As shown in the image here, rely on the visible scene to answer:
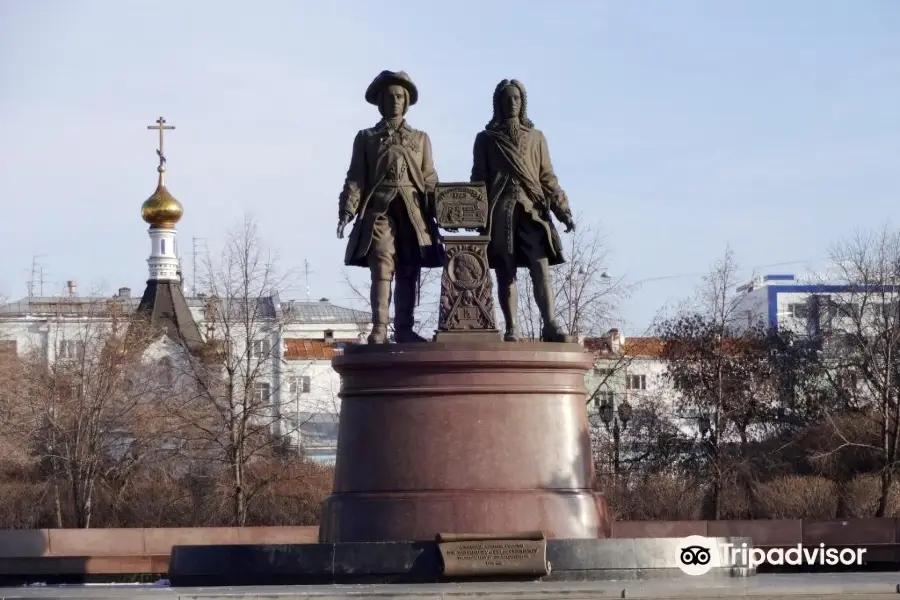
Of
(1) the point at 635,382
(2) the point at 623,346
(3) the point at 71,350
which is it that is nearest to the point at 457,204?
(2) the point at 623,346

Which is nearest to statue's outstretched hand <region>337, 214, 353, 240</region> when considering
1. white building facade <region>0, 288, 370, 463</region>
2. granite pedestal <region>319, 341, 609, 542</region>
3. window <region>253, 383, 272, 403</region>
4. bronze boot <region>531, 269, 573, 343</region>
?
granite pedestal <region>319, 341, 609, 542</region>

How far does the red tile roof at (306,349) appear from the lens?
65.1m

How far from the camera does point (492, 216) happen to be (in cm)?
1427

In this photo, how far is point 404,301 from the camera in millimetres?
14781

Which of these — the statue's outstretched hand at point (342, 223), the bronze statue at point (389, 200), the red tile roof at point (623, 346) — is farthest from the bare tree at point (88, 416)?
the bronze statue at point (389, 200)

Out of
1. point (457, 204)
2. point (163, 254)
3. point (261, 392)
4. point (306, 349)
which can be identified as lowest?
point (261, 392)

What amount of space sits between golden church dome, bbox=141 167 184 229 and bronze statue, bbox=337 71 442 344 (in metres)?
56.2

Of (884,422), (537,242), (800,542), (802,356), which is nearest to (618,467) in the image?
(884,422)

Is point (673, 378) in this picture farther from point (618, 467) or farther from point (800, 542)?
point (800, 542)

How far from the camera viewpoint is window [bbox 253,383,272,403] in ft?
120

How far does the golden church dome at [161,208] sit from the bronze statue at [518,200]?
5653 centimetres

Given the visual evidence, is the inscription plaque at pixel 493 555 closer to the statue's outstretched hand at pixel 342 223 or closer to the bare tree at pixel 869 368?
the statue's outstretched hand at pixel 342 223

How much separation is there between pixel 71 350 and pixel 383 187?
30.2 metres

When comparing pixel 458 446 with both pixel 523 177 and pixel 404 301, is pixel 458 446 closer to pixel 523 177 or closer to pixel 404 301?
pixel 404 301
